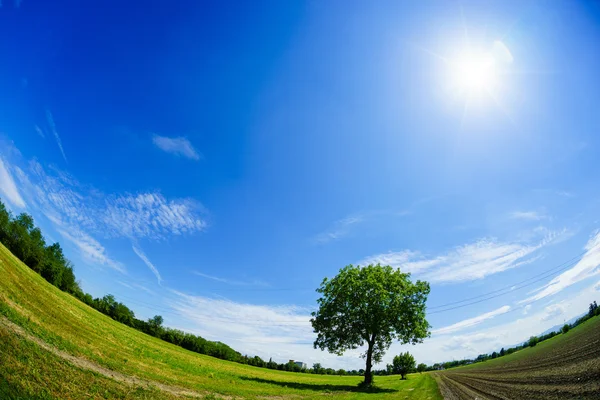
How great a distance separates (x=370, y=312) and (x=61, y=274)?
8907 centimetres

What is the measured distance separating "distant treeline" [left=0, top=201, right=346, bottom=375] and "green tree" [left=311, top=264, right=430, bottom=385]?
261 feet

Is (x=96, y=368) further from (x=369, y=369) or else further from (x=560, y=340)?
(x=560, y=340)

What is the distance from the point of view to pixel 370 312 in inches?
1368

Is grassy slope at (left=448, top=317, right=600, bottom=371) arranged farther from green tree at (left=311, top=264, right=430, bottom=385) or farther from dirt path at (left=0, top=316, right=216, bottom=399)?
dirt path at (left=0, top=316, right=216, bottom=399)

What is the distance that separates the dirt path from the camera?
15.5 meters

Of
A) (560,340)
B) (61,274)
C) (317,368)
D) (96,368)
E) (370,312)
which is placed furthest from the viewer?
(317,368)

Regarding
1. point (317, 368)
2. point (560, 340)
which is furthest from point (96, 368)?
point (317, 368)

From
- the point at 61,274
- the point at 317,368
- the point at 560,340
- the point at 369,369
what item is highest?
the point at 560,340

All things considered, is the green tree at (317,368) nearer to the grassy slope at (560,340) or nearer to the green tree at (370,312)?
the grassy slope at (560,340)

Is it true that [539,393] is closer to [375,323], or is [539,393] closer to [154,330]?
[375,323]

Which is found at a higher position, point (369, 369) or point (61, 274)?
point (369, 369)

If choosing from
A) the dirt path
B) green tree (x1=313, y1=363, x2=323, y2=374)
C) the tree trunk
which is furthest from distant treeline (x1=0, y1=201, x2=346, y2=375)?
the tree trunk

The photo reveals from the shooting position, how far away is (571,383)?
2048 centimetres

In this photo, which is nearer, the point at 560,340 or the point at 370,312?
the point at 370,312
